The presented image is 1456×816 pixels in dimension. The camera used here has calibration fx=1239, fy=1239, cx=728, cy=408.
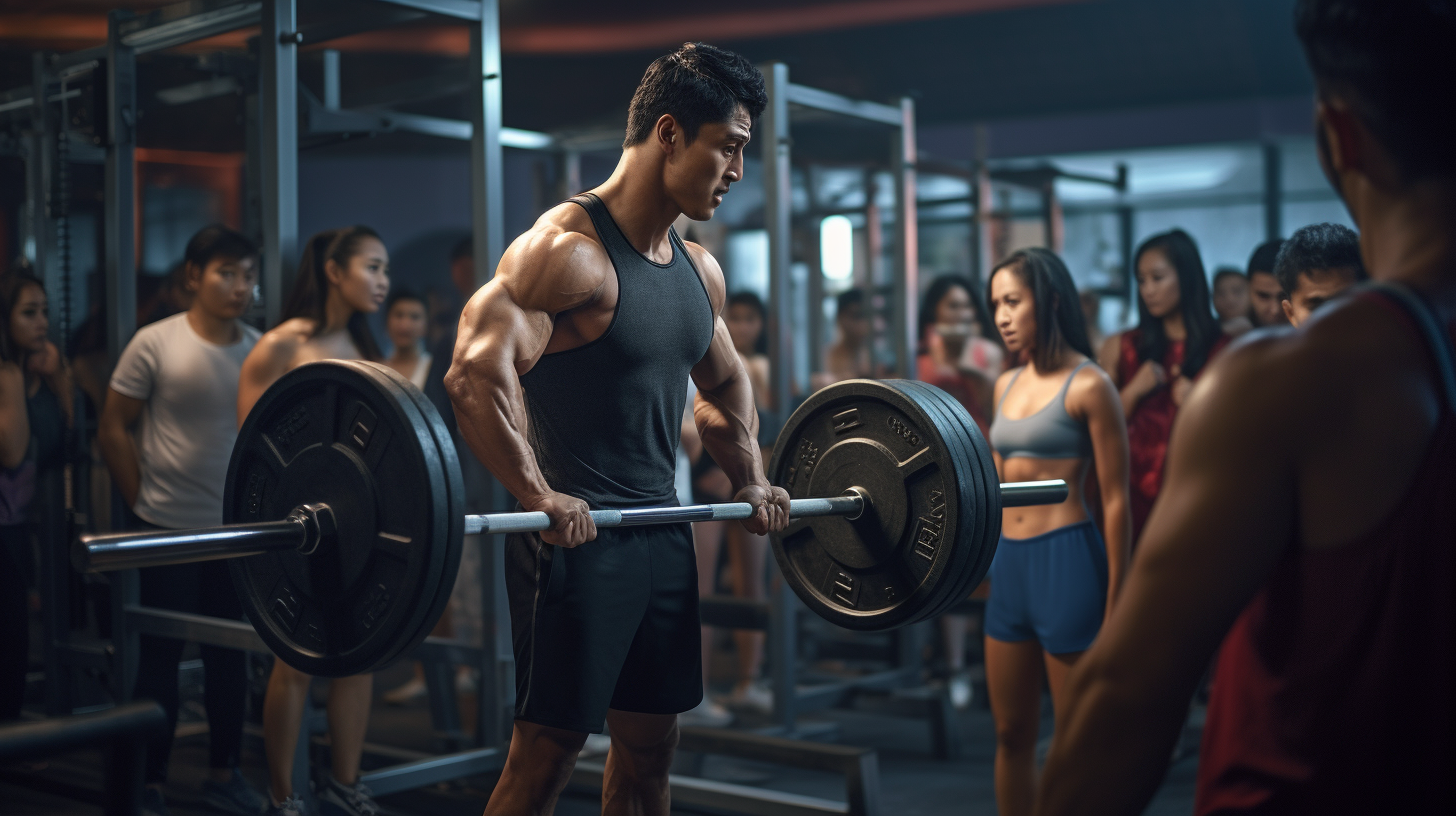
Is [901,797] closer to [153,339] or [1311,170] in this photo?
[153,339]

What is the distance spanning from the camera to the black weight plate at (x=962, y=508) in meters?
1.84

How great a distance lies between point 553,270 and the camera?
1649mm

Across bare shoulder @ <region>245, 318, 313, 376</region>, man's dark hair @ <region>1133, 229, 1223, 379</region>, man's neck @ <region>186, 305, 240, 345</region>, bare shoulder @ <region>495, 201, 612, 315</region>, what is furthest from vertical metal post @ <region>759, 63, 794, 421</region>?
bare shoulder @ <region>495, 201, 612, 315</region>

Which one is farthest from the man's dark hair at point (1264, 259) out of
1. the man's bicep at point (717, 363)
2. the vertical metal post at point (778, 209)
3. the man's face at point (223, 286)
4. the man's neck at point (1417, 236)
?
the man's neck at point (1417, 236)

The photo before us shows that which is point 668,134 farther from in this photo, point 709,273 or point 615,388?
point 615,388

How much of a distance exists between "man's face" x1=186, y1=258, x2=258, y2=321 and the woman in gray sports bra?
1.74 metres

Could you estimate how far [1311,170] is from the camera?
6992 mm

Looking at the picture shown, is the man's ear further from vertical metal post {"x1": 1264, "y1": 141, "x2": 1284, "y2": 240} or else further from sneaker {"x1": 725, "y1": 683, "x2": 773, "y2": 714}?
vertical metal post {"x1": 1264, "y1": 141, "x2": 1284, "y2": 240}

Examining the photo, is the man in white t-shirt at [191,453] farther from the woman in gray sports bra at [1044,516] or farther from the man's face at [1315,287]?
the man's face at [1315,287]

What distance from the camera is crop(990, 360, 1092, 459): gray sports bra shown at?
2.52 m

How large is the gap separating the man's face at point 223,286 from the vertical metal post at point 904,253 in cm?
191

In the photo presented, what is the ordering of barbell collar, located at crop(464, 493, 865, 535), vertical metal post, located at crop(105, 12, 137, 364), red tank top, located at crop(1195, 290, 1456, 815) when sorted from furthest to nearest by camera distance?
vertical metal post, located at crop(105, 12, 137, 364) < barbell collar, located at crop(464, 493, 865, 535) < red tank top, located at crop(1195, 290, 1456, 815)

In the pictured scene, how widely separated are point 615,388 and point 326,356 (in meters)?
1.28

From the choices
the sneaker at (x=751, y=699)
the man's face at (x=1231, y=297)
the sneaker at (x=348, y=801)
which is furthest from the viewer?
the man's face at (x=1231, y=297)
